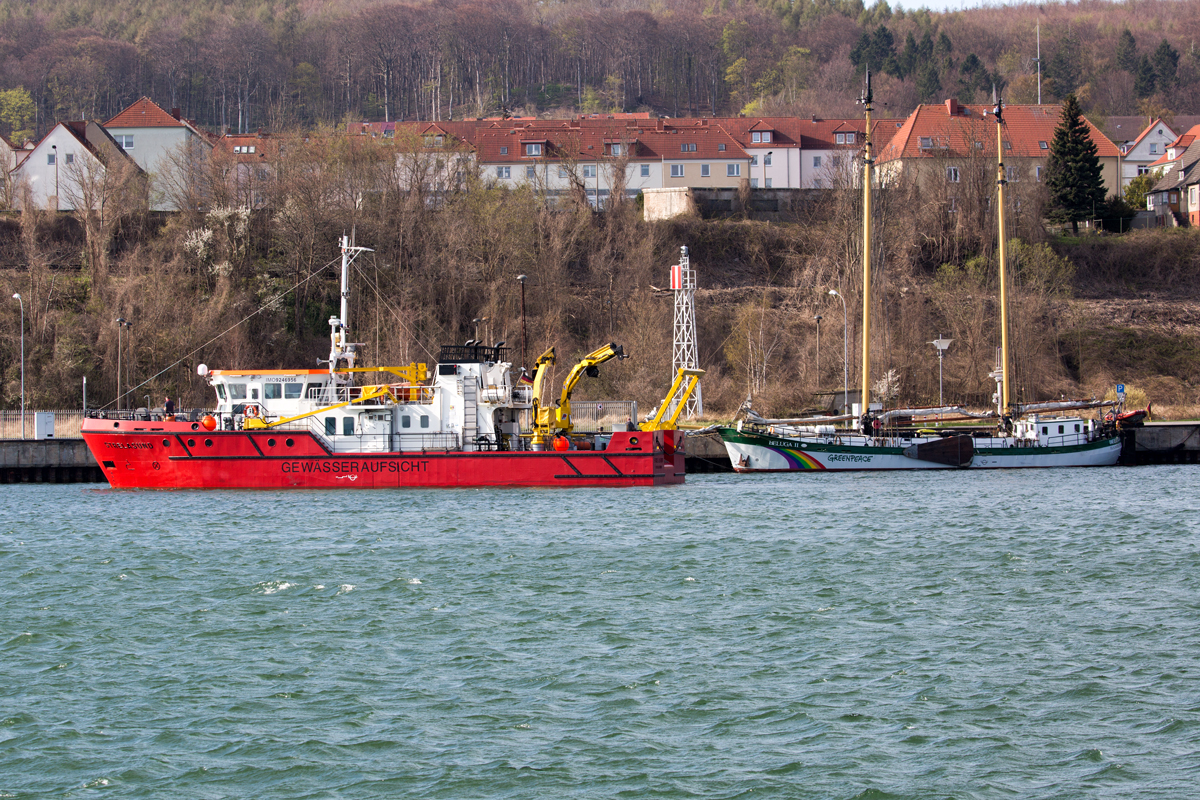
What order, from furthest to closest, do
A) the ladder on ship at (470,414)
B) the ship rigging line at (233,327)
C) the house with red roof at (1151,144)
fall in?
1. the house with red roof at (1151,144)
2. the ship rigging line at (233,327)
3. the ladder on ship at (470,414)

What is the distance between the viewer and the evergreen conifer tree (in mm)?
81688

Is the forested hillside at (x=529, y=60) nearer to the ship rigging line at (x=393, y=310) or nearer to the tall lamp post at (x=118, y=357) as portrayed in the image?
the ship rigging line at (x=393, y=310)

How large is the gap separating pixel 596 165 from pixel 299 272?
27064 mm

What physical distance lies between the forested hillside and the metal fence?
7323cm

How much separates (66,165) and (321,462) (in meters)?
49.6

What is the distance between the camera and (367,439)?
38.7m

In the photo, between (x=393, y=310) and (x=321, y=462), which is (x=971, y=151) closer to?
(x=393, y=310)

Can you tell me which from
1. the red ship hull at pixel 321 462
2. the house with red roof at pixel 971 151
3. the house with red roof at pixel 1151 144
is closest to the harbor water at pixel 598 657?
the red ship hull at pixel 321 462

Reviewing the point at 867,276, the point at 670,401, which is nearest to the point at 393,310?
the point at 867,276

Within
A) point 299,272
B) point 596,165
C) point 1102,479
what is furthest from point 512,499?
point 596,165

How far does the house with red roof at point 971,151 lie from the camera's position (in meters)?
77.2

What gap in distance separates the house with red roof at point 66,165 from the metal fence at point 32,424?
23.4 meters

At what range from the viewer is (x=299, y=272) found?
67.7 m

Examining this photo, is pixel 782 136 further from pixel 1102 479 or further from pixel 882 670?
pixel 882 670
